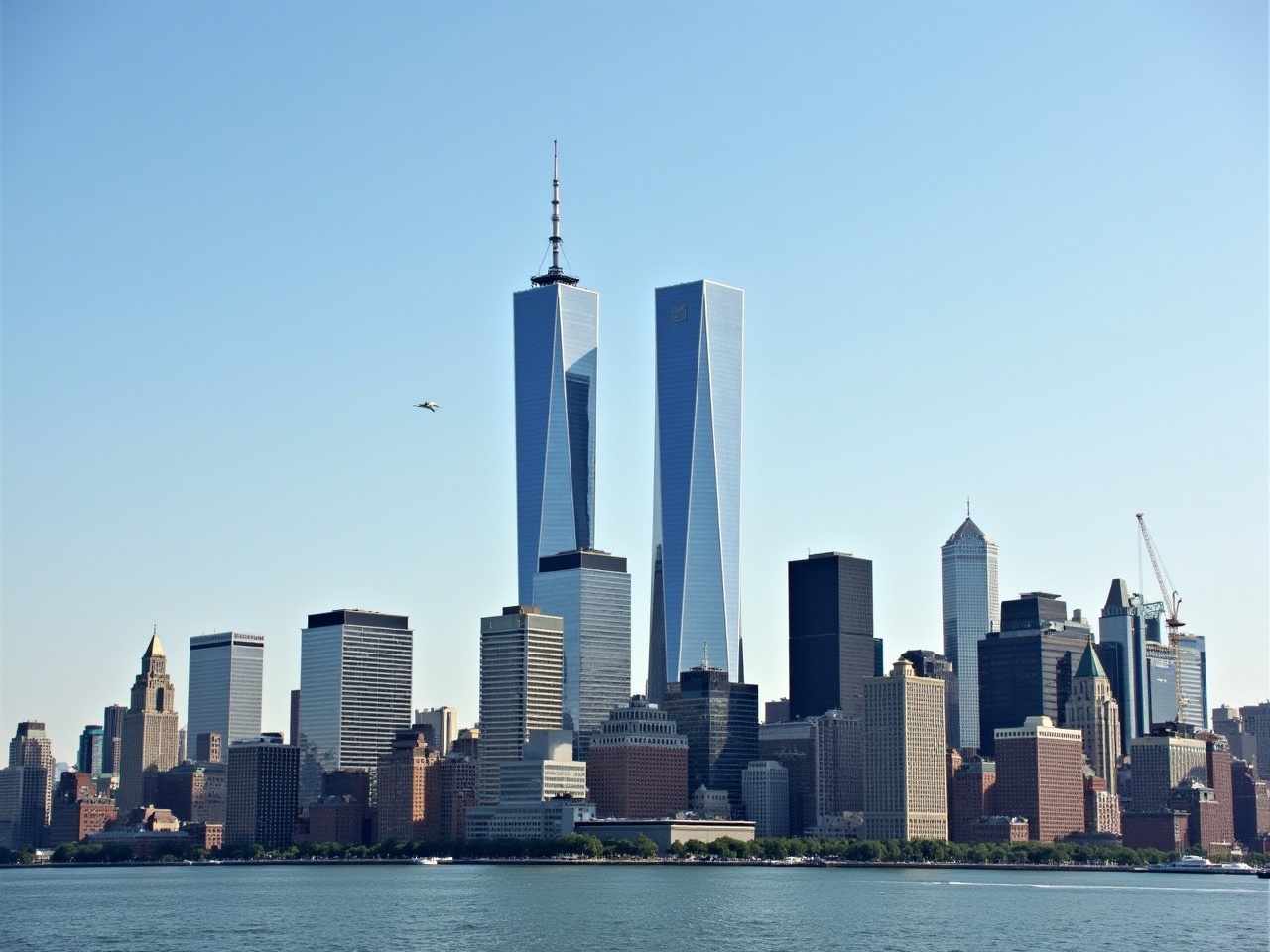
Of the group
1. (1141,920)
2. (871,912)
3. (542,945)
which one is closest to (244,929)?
(542,945)

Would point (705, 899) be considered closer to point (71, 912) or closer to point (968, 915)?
point (968, 915)

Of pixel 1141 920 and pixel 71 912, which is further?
pixel 71 912

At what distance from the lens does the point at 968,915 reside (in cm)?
17238

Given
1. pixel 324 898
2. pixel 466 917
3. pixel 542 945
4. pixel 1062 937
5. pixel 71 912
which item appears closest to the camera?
pixel 542 945

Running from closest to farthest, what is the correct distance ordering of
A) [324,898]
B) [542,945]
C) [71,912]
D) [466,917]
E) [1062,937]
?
1. [542,945]
2. [1062,937]
3. [466,917]
4. [71,912]
5. [324,898]

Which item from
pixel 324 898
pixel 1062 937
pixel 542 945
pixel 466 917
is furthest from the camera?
pixel 324 898

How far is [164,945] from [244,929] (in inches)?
596

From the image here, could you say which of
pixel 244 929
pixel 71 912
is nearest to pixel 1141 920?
pixel 244 929

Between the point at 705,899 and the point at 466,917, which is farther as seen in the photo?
the point at 705,899

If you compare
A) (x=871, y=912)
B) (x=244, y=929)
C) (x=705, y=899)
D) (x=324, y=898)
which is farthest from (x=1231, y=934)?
(x=324, y=898)

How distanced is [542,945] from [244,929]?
2909 cm

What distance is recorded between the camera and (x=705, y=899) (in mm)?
189375

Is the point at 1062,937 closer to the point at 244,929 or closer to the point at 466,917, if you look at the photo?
the point at 466,917

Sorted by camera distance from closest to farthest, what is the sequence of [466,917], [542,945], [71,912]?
[542,945]
[466,917]
[71,912]
